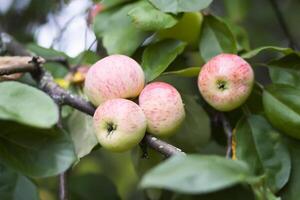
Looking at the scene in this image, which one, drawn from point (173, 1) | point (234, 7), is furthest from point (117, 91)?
point (234, 7)

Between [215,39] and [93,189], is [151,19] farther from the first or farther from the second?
[93,189]

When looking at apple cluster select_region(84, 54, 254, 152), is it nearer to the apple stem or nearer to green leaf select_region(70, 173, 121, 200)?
the apple stem

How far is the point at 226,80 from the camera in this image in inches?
32.6

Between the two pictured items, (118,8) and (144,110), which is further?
(118,8)

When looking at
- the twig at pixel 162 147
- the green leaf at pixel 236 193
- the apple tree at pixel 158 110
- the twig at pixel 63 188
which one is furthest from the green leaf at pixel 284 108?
the twig at pixel 63 188

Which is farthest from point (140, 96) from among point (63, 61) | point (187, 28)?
point (63, 61)

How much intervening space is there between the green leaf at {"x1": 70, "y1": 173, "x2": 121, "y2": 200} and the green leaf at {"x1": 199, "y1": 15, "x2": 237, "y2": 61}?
357 millimetres

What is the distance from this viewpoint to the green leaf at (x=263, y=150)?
847 millimetres

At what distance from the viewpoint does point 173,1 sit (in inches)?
34.2

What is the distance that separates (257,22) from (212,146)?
1.12 metres

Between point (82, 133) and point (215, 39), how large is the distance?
0.26m

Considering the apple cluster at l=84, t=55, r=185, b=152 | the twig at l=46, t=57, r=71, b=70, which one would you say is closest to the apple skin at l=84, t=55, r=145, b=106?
the apple cluster at l=84, t=55, r=185, b=152

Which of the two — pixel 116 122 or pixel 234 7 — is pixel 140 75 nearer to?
pixel 116 122

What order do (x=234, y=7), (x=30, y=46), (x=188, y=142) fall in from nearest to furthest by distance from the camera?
(x=188, y=142) < (x=30, y=46) < (x=234, y=7)
